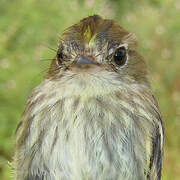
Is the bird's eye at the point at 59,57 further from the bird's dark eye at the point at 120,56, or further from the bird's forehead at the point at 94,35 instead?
the bird's dark eye at the point at 120,56

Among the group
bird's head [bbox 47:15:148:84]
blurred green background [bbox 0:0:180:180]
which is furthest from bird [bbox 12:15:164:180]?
blurred green background [bbox 0:0:180:180]

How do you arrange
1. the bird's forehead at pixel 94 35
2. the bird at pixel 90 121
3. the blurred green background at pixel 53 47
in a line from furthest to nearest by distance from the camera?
the blurred green background at pixel 53 47 → the bird's forehead at pixel 94 35 → the bird at pixel 90 121

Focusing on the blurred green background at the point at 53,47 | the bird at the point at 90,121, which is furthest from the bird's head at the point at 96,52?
the blurred green background at the point at 53,47

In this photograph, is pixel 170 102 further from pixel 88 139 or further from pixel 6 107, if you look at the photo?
pixel 88 139

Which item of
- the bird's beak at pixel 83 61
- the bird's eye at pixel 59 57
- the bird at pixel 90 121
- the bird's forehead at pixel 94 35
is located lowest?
the bird at pixel 90 121

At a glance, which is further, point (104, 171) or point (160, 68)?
point (160, 68)

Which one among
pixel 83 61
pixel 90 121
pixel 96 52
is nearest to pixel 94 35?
pixel 96 52

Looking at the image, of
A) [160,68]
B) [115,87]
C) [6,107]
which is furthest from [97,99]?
[160,68]
